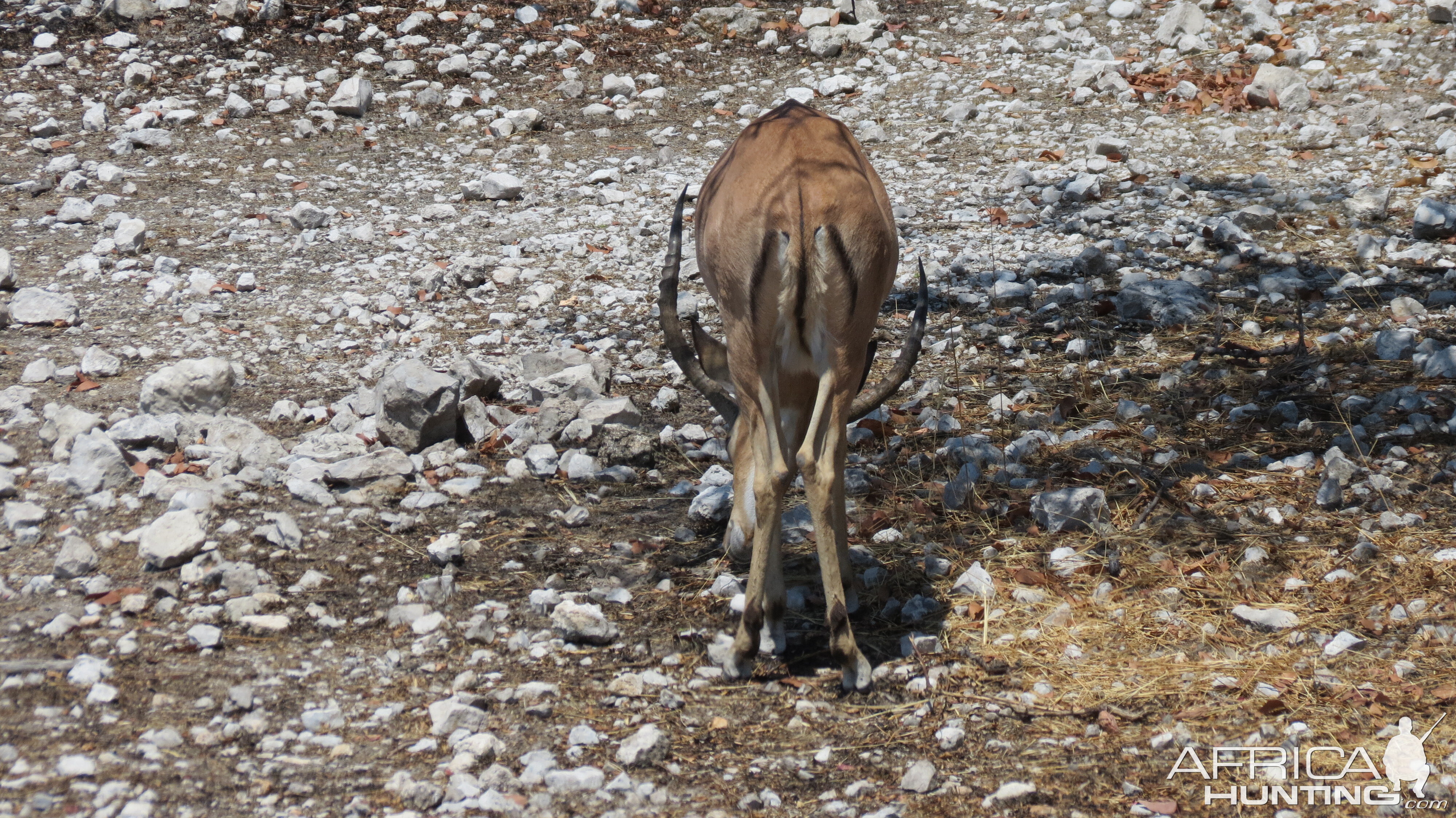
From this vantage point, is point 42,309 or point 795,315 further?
point 42,309

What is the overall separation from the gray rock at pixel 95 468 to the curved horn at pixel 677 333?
250 cm

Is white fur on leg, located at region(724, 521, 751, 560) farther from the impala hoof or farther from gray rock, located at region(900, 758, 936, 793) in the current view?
gray rock, located at region(900, 758, 936, 793)

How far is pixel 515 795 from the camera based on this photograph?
338 centimetres

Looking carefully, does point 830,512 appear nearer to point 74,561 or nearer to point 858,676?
point 858,676

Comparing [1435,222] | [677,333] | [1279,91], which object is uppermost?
[677,333]

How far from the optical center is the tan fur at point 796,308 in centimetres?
388

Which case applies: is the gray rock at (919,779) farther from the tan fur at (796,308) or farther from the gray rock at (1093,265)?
the gray rock at (1093,265)

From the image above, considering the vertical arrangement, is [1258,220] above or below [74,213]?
above

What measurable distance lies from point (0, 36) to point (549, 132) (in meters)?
5.50

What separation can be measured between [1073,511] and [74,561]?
4.09 m

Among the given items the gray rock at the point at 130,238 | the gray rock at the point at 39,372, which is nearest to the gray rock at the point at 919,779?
the gray rock at the point at 39,372

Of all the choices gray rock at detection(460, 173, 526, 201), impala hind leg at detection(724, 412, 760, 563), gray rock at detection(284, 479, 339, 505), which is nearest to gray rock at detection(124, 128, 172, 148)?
gray rock at detection(460, 173, 526, 201)

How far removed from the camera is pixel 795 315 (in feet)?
13.0

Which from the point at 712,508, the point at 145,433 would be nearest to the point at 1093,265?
the point at 712,508
